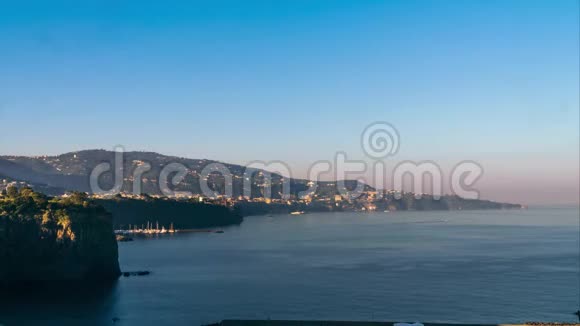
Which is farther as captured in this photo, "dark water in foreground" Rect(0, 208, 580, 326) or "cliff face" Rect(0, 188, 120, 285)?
"cliff face" Rect(0, 188, 120, 285)

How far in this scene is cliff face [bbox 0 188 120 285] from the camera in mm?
71750

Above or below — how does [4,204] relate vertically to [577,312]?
above

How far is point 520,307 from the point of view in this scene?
195 feet

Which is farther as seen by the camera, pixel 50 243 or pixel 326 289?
pixel 50 243

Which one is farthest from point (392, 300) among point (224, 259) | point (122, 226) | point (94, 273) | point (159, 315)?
point (122, 226)

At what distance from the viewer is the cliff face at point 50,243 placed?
71.8m

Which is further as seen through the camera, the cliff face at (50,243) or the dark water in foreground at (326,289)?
the cliff face at (50,243)

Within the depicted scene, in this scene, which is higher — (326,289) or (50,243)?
(50,243)

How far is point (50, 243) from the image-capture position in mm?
73625

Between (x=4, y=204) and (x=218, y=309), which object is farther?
(x=4, y=204)

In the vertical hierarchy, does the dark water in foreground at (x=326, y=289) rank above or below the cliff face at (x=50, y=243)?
below

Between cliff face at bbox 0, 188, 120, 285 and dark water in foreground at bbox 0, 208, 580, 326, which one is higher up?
cliff face at bbox 0, 188, 120, 285

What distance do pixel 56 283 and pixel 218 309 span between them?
2574cm

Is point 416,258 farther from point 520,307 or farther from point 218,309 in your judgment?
point 218,309
